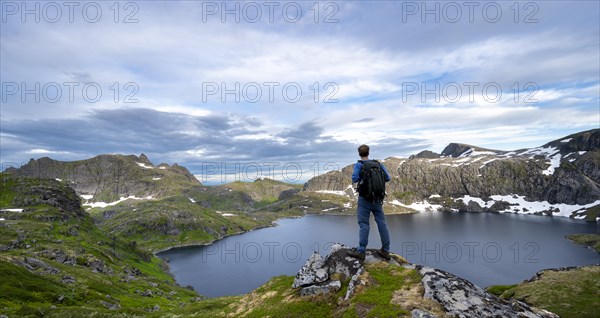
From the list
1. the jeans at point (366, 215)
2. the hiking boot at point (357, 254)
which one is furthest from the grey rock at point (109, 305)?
the jeans at point (366, 215)

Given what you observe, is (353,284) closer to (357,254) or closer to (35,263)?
(357,254)

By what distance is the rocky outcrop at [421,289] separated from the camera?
15.4 metres

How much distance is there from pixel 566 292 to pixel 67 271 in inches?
4524

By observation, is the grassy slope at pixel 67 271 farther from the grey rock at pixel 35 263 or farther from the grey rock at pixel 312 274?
the grey rock at pixel 312 274

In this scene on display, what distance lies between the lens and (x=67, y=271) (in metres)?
88.8

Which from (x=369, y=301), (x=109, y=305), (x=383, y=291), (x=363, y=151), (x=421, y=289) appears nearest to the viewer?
(x=369, y=301)

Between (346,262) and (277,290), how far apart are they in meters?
6.26

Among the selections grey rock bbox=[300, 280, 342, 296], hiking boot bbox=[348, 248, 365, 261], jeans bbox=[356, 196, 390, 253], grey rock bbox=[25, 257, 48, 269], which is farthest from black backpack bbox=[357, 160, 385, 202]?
grey rock bbox=[25, 257, 48, 269]

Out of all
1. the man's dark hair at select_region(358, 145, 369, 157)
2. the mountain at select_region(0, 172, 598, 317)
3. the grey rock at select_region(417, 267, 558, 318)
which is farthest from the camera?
the man's dark hair at select_region(358, 145, 369, 157)

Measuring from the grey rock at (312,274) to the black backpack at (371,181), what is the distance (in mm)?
6246

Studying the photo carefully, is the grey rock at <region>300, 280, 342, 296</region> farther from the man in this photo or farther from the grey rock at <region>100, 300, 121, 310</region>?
the grey rock at <region>100, 300, 121, 310</region>

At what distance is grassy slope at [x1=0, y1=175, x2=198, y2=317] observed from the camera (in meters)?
53.0

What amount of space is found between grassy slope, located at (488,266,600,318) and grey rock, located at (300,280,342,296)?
34.0 m

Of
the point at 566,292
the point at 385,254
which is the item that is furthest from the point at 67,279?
the point at 566,292
